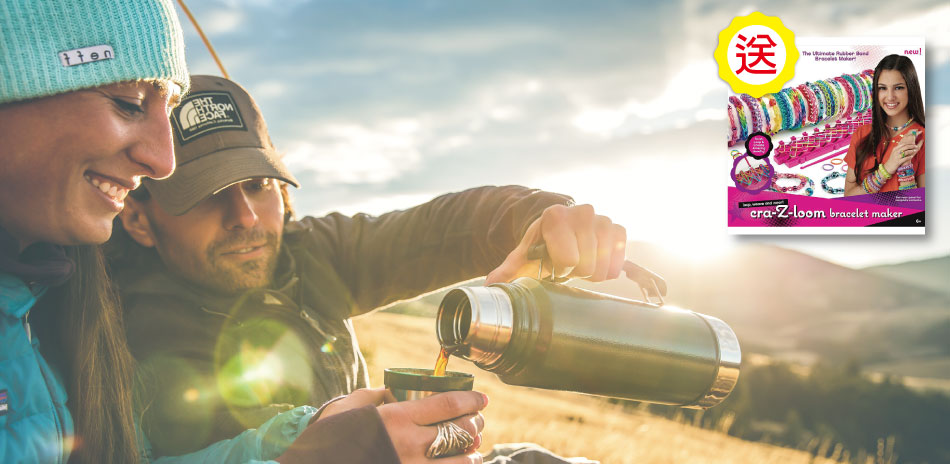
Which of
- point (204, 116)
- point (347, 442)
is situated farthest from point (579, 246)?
point (204, 116)

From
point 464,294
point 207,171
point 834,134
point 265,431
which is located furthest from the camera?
point 834,134

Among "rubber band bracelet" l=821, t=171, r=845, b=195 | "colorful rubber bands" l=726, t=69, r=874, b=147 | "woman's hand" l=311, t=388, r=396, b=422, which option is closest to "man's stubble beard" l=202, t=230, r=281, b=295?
"woman's hand" l=311, t=388, r=396, b=422

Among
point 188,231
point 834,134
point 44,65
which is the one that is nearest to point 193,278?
point 188,231

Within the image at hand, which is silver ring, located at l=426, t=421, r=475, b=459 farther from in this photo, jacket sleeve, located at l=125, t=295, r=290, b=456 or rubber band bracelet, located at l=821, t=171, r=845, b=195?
rubber band bracelet, located at l=821, t=171, r=845, b=195

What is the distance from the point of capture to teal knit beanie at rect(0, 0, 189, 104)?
6.62 feet

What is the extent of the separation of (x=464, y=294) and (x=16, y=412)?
1.33 meters

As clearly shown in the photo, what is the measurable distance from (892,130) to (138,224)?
760 cm

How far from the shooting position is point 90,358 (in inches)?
95.7

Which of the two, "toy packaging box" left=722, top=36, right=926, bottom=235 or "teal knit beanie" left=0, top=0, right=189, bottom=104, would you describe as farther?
"toy packaging box" left=722, top=36, right=926, bottom=235

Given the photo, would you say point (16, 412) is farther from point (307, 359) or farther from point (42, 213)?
point (307, 359)

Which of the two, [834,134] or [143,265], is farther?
[834,134]

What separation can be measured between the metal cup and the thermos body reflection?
5.2 inches

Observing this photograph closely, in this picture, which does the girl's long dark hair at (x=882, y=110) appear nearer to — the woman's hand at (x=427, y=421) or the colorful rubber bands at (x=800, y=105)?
the colorful rubber bands at (x=800, y=105)

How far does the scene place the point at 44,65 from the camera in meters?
2.05
